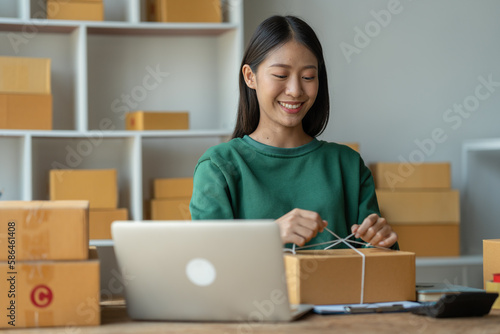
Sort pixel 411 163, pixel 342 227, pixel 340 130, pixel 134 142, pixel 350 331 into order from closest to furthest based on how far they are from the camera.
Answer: pixel 350 331
pixel 342 227
pixel 134 142
pixel 411 163
pixel 340 130

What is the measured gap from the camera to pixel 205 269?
3.66 feet

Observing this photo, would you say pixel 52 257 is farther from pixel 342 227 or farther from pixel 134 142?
pixel 134 142

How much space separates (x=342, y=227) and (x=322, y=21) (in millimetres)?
1673

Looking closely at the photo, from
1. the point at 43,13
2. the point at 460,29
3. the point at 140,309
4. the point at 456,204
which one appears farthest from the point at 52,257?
the point at 460,29

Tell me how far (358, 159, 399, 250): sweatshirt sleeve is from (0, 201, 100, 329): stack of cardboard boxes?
33.7 inches

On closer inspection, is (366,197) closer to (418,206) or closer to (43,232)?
(43,232)

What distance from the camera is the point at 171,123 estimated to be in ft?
9.34

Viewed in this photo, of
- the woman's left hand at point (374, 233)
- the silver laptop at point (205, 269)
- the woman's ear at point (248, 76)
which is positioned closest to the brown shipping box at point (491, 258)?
the woman's left hand at point (374, 233)

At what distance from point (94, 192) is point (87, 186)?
0.04 metres

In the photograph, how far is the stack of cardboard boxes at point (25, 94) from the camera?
105 inches

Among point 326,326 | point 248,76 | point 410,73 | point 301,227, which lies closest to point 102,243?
point 248,76

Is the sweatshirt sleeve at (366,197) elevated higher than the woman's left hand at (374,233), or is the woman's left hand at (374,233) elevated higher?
the sweatshirt sleeve at (366,197)

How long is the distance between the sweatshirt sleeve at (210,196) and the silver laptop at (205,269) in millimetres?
508

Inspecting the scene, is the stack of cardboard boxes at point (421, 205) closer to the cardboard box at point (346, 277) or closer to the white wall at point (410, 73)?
the white wall at point (410, 73)
